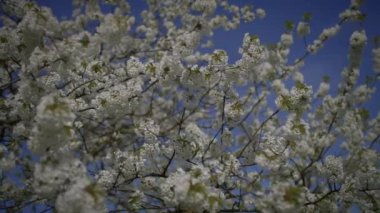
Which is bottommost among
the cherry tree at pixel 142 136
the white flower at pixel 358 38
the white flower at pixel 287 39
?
the cherry tree at pixel 142 136

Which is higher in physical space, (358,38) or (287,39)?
(287,39)

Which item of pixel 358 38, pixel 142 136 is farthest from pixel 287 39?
pixel 142 136

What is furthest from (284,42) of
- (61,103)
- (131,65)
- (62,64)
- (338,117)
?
(61,103)

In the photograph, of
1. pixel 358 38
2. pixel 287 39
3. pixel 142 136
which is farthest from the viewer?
pixel 287 39

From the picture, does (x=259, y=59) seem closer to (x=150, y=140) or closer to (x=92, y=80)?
(x=150, y=140)

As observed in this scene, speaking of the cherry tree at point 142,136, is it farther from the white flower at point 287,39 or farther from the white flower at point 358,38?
the white flower at point 287,39

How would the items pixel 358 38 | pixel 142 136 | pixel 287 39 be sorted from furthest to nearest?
pixel 287 39 < pixel 358 38 < pixel 142 136

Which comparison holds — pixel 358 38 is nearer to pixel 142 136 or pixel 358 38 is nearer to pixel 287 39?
pixel 287 39

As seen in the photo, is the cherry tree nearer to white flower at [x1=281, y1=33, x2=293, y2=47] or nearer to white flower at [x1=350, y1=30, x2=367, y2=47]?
white flower at [x1=350, y1=30, x2=367, y2=47]

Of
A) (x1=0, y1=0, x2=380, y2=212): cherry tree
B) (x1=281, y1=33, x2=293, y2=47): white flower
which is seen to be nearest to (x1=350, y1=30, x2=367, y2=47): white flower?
(x1=0, y1=0, x2=380, y2=212): cherry tree

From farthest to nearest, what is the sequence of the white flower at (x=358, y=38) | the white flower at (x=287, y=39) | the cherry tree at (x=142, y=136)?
the white flower at (x=287, y=39), the white flower at (x=358, y=38), the cherry tree at (x=142, y=136)

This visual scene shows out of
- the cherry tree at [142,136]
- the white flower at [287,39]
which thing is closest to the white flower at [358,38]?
the cherry tree at [142,136]

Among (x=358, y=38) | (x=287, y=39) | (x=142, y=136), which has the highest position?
(x=287, y=39)

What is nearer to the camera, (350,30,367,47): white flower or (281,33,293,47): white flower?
(350,30,367,47): white flower
